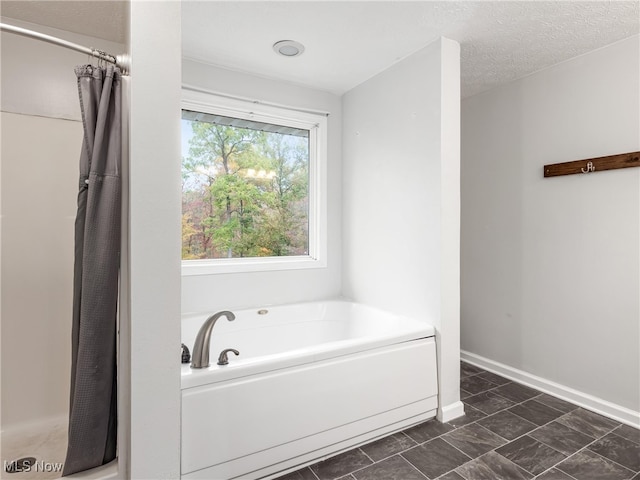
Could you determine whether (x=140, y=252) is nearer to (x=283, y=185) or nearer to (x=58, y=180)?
(x=58, y=180)

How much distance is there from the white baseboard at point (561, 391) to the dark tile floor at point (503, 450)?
55 millimetres

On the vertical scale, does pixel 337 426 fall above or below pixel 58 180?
below

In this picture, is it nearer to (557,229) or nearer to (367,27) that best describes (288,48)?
(367,27)

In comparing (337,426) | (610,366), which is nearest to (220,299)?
(337,426)

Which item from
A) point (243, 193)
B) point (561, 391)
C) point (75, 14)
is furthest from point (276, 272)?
point (561, 391)

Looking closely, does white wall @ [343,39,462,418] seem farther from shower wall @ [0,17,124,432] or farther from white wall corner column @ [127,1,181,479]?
shower wall @ [0,17,124,432]

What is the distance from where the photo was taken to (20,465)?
171cm

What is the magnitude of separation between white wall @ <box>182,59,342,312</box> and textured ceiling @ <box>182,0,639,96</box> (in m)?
0.14

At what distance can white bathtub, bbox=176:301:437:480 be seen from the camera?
1.63 meters

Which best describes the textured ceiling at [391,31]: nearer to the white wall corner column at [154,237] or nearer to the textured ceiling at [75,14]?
the textured ceiling at [75,14]

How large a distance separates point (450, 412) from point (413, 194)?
1456mm

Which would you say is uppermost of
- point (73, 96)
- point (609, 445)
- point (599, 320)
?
point (73, 96)

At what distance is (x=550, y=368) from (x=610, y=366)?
1.32 feet

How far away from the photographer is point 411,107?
2.54m
